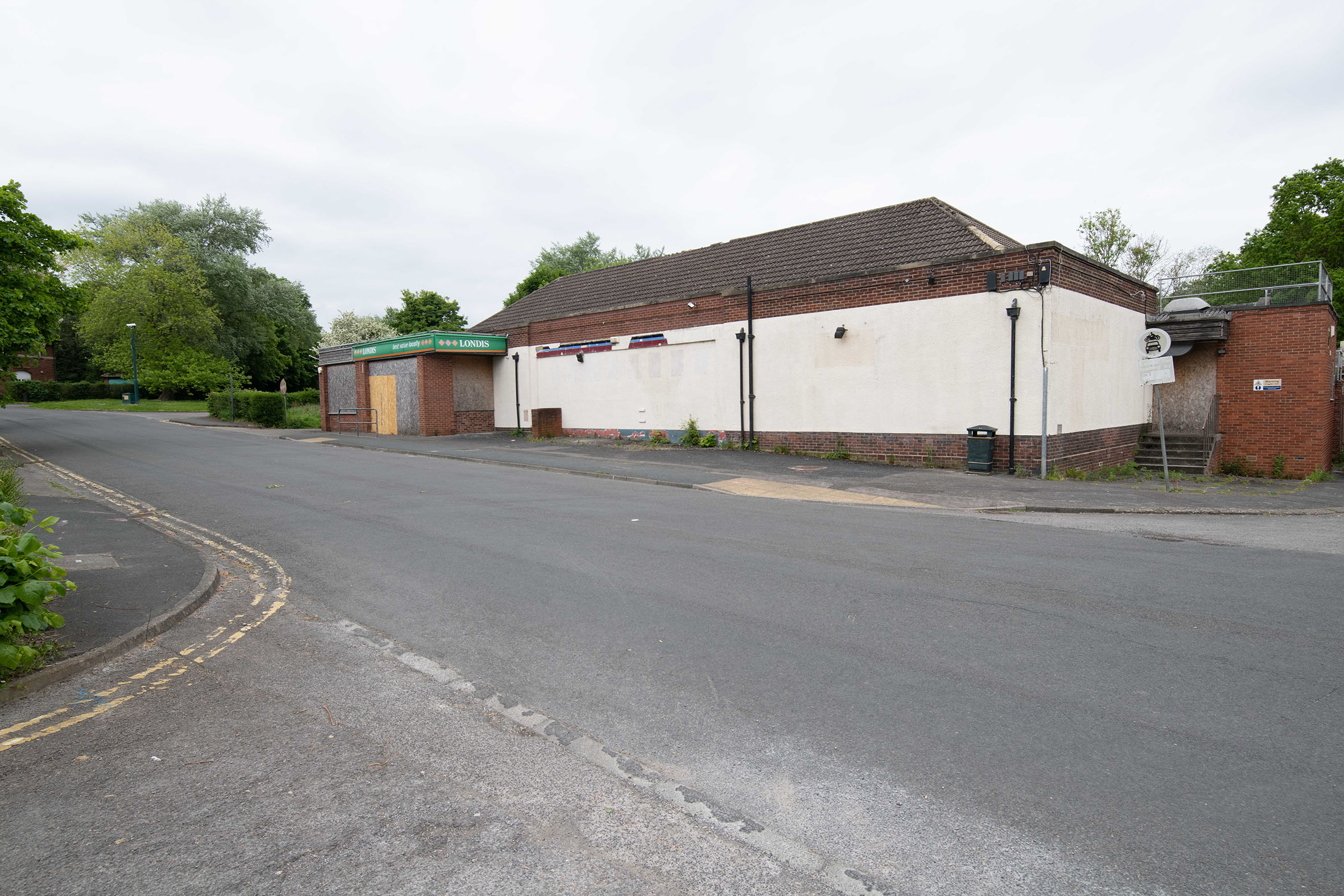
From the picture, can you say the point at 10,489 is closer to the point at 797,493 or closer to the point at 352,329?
the point at 797,493

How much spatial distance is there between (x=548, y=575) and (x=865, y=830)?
4.43 metres

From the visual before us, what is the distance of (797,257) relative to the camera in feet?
66.0

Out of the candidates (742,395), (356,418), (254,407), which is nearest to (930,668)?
(742,395)

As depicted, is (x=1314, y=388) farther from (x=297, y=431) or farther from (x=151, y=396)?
(x=151, y=396)

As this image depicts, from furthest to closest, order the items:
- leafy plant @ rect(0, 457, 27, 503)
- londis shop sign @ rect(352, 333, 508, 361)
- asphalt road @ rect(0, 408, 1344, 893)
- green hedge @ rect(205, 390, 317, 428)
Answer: green hedge @ rect(205, 390, 317, 428) < londis shop sign @ rect(352, 333, 508, 361) < leafy plant @ rect(0, 457, 27, 503) < asphalt road @ rect(0, 408, 1344, 893)

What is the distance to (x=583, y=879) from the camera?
105 inches

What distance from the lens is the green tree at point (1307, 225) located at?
3828cm

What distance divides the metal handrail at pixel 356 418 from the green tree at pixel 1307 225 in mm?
45857

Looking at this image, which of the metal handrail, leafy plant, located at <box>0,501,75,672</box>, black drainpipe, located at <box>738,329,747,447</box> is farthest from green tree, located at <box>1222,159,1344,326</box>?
leafy plant, located at <box>0,501,75,672</box>

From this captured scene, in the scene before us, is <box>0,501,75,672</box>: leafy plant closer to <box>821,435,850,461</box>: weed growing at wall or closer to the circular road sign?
<box>821,435,850,461</box>: weed growing at wall

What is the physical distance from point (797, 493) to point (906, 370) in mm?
5399

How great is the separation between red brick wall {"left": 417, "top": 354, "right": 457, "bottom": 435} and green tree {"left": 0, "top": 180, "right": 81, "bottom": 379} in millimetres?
10160

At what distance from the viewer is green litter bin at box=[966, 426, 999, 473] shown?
15.1 meters

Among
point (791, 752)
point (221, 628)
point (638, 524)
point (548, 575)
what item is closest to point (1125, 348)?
point (638, 524)
